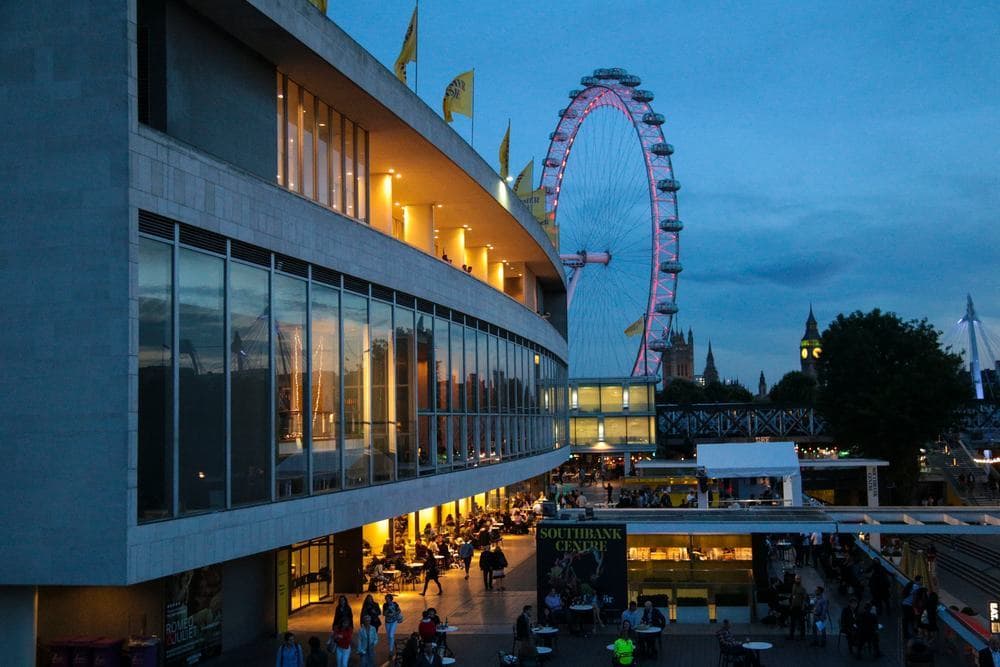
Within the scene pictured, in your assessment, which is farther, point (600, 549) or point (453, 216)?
point (453, 216)

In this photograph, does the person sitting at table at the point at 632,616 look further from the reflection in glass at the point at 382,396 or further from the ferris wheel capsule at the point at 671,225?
the ferris wheel capsule at the point at 671,225

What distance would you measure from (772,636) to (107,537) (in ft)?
50.9

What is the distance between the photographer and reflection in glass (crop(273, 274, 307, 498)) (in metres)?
21.2

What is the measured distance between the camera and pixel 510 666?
2036cm

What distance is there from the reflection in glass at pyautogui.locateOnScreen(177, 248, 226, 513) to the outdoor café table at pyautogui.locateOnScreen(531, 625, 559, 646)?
305 inches

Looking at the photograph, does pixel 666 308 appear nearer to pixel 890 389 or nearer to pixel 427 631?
pixel 890 389

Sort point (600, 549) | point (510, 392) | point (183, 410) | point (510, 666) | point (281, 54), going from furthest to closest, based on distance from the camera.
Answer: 1. point (510, 392)
2. point (600, 549)
3. point (281, 54)
4. point (510, 666)
5. point (183, 410)

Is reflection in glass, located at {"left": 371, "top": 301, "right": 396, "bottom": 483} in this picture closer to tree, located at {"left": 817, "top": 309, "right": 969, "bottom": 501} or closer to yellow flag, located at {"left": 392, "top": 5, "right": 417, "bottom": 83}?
yellow flag, located at {"left": 392, "top": 5, "right": 417, "bottom": 83}

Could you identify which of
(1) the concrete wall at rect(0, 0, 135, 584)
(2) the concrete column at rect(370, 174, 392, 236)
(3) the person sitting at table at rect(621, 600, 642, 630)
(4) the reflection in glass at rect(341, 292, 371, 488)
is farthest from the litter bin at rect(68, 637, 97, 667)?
(2) the concrete column at rect(370, 174, 392, 236)

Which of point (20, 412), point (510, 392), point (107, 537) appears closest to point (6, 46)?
point (20, 412)

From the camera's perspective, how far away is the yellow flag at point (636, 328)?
292 ft

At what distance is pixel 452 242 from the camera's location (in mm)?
40000

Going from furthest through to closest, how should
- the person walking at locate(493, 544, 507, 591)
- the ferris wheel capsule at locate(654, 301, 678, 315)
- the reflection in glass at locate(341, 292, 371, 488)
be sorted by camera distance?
the ferris wheel capsule at locate(654, 301, 678, 315)
the person walking at locate(493, 544, 507, 591)
the reflection in glass at locate(341, 292, 371, 488)

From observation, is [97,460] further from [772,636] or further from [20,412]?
[772,636]
